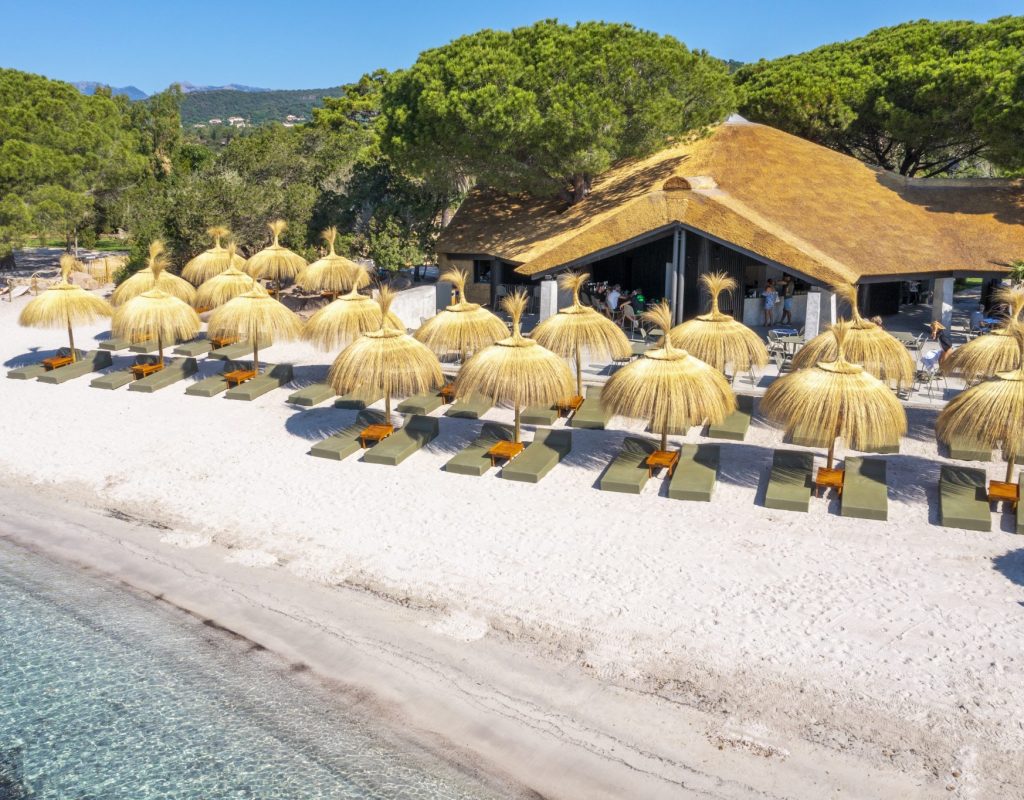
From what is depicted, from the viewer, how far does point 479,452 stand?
49.1ft

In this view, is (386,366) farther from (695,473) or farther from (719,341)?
(719,341)

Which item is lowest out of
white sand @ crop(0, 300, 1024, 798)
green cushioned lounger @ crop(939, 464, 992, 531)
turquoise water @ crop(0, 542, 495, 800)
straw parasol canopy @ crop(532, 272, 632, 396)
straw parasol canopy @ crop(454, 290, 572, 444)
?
turquoise water @ crop(0, 542, 495, 800)

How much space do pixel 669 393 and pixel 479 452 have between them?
3.70 meters

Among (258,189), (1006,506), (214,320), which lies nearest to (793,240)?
(1006,506)

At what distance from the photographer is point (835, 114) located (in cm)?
3234

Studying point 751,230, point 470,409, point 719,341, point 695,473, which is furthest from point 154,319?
point 751,230

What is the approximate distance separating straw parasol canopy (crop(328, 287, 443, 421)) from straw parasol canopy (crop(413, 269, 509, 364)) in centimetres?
240

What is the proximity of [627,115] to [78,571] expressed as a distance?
20.0m

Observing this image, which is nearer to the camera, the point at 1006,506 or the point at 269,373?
the point at 1006,506

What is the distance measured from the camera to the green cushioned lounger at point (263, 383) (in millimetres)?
18906

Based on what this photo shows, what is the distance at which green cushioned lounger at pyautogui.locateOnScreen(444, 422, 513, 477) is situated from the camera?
14.4m

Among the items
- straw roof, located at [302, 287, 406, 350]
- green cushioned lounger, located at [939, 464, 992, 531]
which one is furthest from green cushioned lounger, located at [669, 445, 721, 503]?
straw roof, located at [302, 287, 406, 350]

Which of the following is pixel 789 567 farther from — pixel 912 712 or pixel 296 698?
pixel 296 698

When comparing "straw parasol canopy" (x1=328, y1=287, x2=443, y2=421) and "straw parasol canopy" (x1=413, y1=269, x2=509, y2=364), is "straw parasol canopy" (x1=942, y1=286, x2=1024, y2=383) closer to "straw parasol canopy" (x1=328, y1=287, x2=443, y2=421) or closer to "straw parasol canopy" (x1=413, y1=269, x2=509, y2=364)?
"straw parasol canopy" (x1=413, y1=269, x2=509, y2=364)
